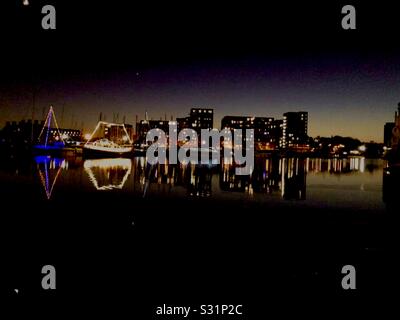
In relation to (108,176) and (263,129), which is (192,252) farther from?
(263,129)

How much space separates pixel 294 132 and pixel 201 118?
44975mm

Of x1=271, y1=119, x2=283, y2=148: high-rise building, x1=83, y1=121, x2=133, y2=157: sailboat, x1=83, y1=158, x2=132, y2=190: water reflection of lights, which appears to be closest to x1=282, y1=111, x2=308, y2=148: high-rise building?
x1=271, y1=119, x2=283, y2=148: high-rise building

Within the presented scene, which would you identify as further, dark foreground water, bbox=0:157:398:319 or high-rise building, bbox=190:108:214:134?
high-rise building, bbox=190:108:214:134

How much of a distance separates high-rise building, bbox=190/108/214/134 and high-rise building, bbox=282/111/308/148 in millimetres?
33925

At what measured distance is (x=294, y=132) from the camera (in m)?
182

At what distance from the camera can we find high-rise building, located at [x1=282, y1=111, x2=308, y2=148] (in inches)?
6949

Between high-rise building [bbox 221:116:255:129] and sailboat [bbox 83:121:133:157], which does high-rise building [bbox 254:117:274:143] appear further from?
sailboat [bbox 83:121:133:157]

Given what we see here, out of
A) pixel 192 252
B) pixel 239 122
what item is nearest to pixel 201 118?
pixel 239 122

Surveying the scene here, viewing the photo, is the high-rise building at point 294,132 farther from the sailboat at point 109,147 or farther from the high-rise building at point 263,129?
the sailboat at point 109,147

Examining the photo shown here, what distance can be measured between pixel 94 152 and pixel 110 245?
64.9 m

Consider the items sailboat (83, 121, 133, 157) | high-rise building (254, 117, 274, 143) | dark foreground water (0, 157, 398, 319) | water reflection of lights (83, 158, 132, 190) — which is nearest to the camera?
dark foreground water (0, 157, 398, 319)

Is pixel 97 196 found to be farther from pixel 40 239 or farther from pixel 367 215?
pixel 367 215

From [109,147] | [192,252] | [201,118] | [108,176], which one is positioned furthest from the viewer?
[201,118]

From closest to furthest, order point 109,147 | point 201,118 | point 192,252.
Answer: point 192,252 < point 109,147 < point 201,118
